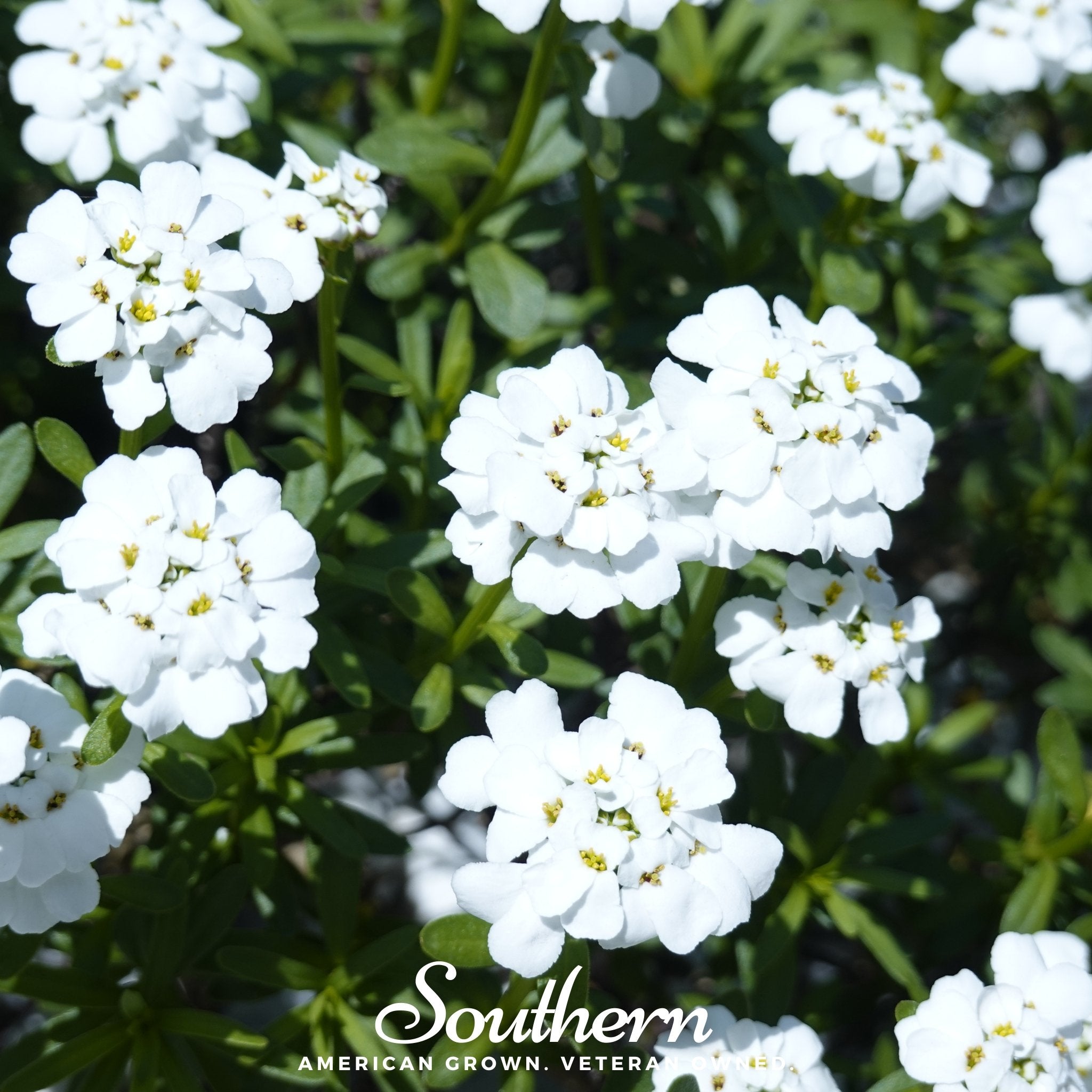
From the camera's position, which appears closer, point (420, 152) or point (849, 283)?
point (849, 283)

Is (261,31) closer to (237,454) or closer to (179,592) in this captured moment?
(237,454)

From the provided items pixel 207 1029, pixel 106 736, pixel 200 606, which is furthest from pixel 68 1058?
pixel 200 606

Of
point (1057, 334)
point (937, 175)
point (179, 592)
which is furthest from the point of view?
point (1057, 334)

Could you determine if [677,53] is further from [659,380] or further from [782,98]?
[659,380]

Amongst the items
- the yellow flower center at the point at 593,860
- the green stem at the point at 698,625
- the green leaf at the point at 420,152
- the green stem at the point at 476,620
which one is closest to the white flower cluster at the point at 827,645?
the green stem at the point at 698,625

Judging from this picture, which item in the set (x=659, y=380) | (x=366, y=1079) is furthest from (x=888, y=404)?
(x=366, y=1079)

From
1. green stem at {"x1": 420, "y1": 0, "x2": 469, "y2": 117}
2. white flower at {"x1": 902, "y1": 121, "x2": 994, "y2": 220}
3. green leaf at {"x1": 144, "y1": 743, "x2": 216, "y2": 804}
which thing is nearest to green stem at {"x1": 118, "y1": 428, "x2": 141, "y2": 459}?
green leaf at {"x1": 144, "y1": 743, "x2": 216, "y2": 804}

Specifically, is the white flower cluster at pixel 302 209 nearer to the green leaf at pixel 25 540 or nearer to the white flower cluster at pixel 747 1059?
the green leaf at pixel 25 540

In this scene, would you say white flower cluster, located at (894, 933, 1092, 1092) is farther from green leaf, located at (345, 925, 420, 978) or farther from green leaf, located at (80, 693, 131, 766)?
green leaf, located at (80, 693, 131, 766)
